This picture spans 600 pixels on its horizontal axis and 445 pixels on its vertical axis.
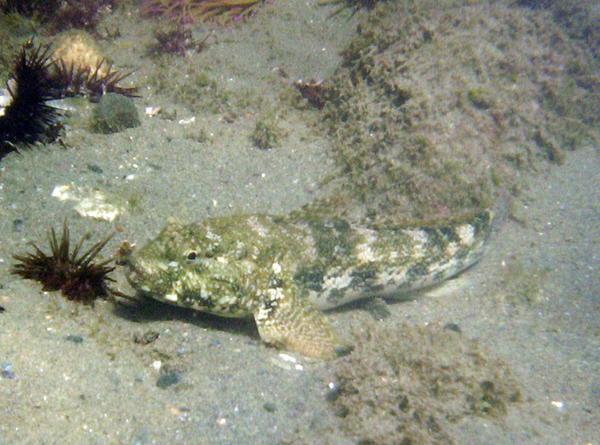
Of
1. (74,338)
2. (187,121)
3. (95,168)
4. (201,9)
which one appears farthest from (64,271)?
(201,9)

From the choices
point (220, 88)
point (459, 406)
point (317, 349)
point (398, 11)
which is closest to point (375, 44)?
point (398, 11)

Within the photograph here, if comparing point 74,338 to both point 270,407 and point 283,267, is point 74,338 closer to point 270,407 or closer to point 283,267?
point 270,407

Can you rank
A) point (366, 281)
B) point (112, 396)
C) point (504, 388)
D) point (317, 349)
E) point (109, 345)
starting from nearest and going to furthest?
point (112, 396) → point (109, 345) → point (504, 388) → point (317, 349) → point (366, 281)

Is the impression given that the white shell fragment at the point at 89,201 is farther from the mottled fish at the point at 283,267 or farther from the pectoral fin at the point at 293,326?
the pectoral fin at the point at 293,326

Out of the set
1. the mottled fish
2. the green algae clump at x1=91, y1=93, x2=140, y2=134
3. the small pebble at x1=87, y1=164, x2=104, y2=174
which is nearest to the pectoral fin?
the mottled fish

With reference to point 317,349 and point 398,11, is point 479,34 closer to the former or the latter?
point 398,11

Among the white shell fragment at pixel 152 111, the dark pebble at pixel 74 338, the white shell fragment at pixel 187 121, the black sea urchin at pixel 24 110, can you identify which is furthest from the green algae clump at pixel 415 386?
the white shell fragment at pixel 152 111
